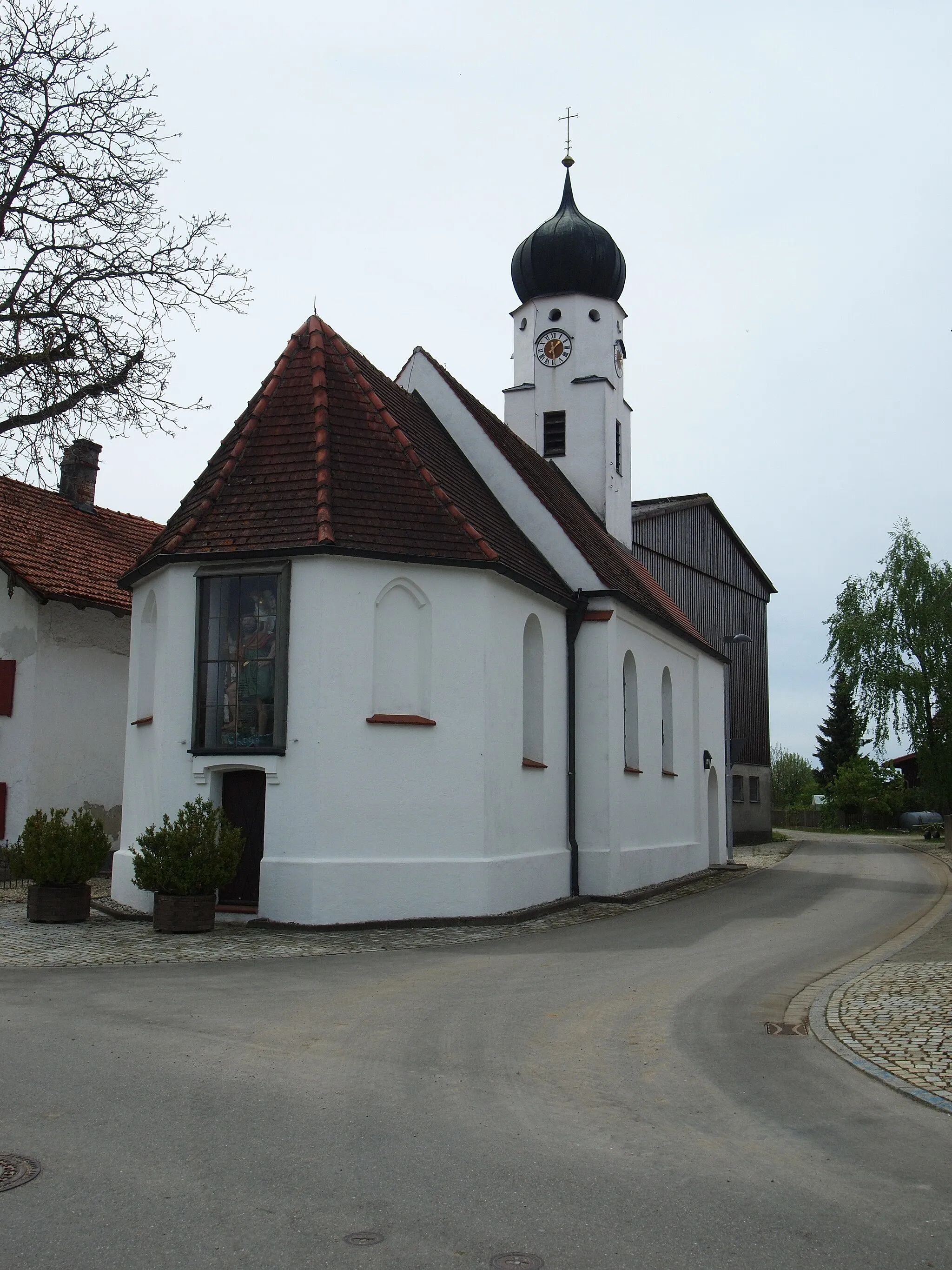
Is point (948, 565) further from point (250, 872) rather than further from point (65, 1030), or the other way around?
point (65, 1030)

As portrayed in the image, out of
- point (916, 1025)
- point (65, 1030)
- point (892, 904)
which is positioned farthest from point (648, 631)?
point (65, 1030)

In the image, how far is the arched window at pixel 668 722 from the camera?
24.1 metres

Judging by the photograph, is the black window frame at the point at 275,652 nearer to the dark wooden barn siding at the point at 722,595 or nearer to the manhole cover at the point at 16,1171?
the manhole cover at the point at 16,1171

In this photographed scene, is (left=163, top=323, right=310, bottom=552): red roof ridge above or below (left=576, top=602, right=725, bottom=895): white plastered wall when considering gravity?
above

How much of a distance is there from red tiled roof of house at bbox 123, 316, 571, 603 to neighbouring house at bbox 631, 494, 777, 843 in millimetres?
17936

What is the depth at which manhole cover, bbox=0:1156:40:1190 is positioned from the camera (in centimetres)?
504

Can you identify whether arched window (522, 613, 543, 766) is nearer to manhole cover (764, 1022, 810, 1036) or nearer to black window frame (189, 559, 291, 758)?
black window frame (189, 559, 291, 758)

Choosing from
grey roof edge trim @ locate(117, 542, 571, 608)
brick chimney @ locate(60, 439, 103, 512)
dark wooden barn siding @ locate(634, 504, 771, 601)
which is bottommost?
grey roof edge trim @ locate(117, 542, 571, 608)

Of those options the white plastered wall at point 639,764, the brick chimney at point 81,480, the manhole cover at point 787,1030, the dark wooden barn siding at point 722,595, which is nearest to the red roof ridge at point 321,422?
the white plastered wall at point 639,764

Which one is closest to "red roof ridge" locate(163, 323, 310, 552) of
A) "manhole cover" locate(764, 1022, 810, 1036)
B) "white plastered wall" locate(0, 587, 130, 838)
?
"white plastered wall" locate(0, 587, 130, 838)

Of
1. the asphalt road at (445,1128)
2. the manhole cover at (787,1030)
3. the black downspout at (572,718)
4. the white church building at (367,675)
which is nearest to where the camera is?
A: the asphalt road at (445,1128)

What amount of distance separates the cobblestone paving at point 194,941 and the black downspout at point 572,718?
7.73ft

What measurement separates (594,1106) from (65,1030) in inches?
155

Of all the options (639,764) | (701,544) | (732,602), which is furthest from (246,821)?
(732,602)
